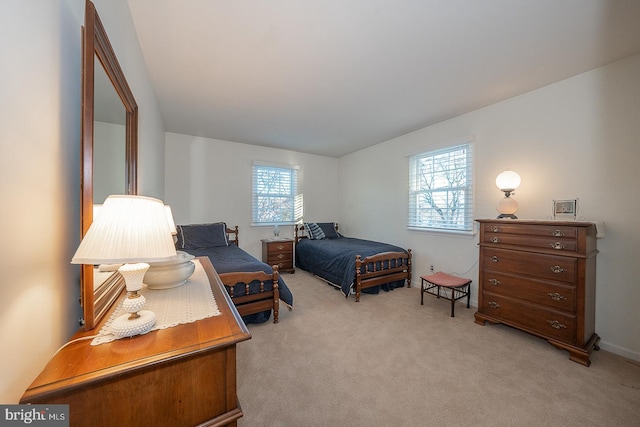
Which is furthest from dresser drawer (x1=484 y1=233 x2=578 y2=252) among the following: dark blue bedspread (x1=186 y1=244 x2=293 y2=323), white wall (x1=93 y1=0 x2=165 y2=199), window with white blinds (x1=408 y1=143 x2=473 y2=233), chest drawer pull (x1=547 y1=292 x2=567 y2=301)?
white wall (x1=93 y1=0 x2=165 y2=199)

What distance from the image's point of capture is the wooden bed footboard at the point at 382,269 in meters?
3.31

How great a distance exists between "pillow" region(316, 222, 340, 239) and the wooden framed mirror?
3.82m

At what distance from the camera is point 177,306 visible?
3.52ft

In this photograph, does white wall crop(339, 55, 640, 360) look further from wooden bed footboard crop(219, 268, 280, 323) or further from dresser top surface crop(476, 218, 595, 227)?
wooden bed footboard crop(219, 268, 280, 323)

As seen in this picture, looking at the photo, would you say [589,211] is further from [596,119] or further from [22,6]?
[22,6]

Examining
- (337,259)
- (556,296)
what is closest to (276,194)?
(337,259)

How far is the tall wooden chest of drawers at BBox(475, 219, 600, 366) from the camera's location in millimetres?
1995

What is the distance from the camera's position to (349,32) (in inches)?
70.2

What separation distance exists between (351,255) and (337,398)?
2.01 meters

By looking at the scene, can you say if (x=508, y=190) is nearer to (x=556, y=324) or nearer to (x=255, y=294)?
(x=556, y=324)

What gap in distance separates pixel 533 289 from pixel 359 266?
5.81 ft

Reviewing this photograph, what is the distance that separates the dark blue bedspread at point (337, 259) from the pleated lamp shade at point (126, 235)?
9.00 ft

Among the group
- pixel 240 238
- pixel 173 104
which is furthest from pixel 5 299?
pixel 240 238

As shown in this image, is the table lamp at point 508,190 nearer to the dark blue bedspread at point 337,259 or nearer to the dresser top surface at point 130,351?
the dark blue bedspread at point 337,259
